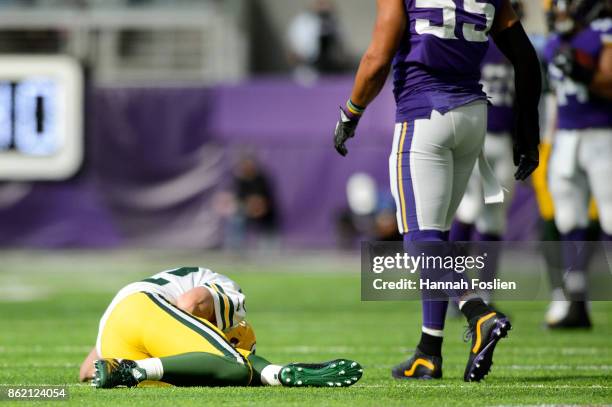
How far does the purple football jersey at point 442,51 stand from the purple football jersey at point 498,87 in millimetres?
3457

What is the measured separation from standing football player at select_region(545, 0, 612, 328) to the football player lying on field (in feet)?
12.4

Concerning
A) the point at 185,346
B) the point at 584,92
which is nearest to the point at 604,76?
the point at 584,92

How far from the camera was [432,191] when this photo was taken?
19.1 feet

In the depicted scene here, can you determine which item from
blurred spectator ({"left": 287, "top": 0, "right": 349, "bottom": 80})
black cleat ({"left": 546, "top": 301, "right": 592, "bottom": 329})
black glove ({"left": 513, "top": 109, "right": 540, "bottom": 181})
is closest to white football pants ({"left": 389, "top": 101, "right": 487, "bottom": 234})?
black glove ({"left": 513, "top": 109, "right": 540, "bottom": 181})

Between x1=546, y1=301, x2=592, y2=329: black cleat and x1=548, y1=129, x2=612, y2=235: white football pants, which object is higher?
x1=548, y1=129, x2=612, y2=235: white football pants

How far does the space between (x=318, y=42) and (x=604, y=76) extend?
12.7 meters

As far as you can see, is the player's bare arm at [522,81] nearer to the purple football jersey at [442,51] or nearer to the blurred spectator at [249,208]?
the purple football jersey at [442,51]

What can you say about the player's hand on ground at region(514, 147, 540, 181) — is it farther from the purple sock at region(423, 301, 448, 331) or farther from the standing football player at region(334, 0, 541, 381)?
the purple sock at region(423, 301, 448, 331)

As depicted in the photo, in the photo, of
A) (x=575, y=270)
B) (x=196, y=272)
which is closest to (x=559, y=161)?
(x=575, y=270)

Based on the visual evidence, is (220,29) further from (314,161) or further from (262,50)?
(314,161)

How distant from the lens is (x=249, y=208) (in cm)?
1881

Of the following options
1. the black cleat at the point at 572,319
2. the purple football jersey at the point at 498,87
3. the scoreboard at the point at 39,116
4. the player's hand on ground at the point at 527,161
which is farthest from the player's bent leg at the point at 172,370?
the scoreboard at the point at 39,116

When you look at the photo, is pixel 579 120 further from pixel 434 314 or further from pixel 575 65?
pixel 434 314

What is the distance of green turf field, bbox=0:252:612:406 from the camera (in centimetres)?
512
